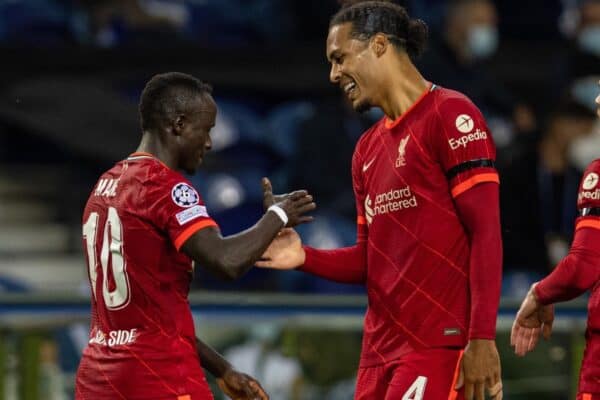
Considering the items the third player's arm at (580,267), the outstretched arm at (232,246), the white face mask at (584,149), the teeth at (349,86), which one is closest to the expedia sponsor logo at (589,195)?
the third player's arm at (580,267)

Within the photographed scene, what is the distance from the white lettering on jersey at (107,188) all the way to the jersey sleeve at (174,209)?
14 centimetres

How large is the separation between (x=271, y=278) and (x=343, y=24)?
396cm

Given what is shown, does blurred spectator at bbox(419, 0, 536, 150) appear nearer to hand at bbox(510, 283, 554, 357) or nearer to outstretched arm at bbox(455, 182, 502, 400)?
hand at bbox(510, 283, 554, 357)

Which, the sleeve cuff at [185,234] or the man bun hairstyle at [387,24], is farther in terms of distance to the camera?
the man bun hairstyle at [387,24]

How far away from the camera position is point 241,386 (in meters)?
4.67

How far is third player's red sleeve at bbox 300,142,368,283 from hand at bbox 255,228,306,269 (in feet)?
0.12

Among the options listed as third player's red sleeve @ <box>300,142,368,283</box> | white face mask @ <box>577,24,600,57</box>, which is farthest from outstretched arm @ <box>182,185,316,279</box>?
white face mask @ <box>577,24,600,57</box>

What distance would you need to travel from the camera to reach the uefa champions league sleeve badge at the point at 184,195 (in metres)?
4.29

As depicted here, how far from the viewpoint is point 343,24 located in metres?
4.68

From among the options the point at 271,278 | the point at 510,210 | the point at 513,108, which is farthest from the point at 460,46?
the point at 271,278

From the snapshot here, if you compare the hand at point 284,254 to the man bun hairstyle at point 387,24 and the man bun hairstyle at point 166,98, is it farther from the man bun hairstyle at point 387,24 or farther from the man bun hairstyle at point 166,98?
the man bun hairstyle at point 387,24

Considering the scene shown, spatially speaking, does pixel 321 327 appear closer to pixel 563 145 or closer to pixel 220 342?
pixel 220 342

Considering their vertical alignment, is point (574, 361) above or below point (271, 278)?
below

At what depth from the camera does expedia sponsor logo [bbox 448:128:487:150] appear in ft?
14.2
